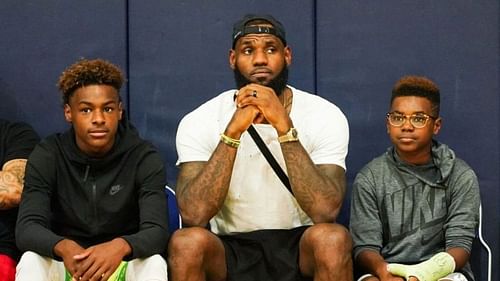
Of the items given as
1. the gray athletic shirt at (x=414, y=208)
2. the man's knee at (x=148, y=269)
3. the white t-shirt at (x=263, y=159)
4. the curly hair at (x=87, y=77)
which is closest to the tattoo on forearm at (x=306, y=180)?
the white t-shirt at (x=263, y=159)

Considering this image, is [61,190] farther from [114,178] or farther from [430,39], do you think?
[430,39]

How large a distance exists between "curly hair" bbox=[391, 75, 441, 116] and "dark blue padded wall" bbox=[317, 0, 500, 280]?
0.35m

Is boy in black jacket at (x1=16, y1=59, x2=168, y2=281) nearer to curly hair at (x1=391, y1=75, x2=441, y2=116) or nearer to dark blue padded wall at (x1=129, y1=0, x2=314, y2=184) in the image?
dark blue padded wall at (x1=129, y1=0, x2=314, y2=184)

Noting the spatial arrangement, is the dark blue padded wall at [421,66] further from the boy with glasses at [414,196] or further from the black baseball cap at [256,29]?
the black baseball cap at [256,29]

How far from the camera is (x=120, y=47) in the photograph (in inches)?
153

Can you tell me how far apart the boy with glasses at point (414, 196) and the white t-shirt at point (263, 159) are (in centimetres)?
20

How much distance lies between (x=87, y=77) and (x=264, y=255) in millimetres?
842

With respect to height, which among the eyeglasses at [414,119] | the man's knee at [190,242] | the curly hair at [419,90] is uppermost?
the curly hair at [419,90]

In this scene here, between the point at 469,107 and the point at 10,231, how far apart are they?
5.99ft

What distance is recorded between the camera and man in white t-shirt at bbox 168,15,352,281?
301cm

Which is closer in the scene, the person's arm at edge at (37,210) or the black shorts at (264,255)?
the person's arm at edge at (37,210)

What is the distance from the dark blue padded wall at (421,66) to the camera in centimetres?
384

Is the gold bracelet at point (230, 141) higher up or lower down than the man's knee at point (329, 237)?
higher up

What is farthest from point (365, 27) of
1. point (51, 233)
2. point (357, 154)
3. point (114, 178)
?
point (51, 233)
